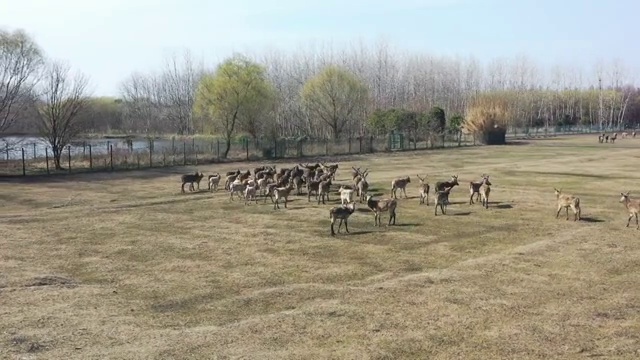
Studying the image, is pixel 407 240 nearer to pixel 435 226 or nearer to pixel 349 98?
pixel 435 226

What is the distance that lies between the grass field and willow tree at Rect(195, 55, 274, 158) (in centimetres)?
3152

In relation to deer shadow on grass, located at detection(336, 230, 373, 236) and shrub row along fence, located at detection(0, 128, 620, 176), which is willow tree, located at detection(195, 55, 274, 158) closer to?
shrub row along fence, located at detection(0, 128, 620, 176)

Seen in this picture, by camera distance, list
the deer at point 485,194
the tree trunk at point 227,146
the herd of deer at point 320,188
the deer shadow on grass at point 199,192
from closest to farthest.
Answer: the herd of deer at point 320,188
the deer at point 485,194
the deer shadow on grass at point 199,192
the tree trunk at point 227,146

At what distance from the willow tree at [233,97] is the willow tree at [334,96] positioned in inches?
435

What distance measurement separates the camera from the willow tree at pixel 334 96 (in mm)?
67938

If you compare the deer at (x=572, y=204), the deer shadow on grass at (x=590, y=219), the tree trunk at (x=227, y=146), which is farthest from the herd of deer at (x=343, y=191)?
the tree trunk at (x=227, y=146)

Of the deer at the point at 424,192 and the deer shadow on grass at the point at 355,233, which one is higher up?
the deer at the point at 424,192

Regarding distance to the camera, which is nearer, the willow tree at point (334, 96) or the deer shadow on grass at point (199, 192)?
the deer shadow on grass at point (199, 192)

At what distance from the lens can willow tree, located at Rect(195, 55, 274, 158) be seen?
5500 cm

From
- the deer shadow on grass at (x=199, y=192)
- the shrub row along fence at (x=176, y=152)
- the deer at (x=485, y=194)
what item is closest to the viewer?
the deer at (x=485, y=194)

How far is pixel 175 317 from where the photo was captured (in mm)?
10617

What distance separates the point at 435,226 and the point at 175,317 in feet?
34.8

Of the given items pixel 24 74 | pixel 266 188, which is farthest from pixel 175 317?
pixel 24 74

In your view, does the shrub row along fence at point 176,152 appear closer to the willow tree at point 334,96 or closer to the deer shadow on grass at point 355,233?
the willow tree at point 334,96
